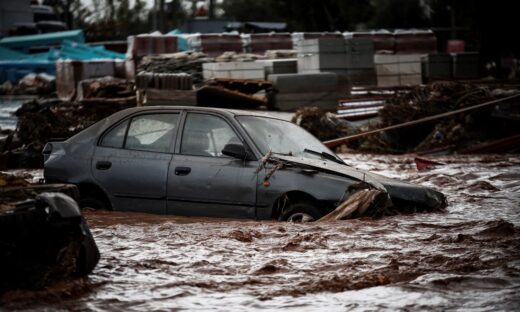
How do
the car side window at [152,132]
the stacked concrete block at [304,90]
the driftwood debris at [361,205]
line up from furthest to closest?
the stacked concrete block at [304,90] < the car side window at [152,132] < the driftwood debris at [361,205]

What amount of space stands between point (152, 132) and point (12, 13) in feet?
177

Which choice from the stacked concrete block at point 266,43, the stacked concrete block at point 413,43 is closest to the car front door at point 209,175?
the stacked concrete block at point 266,43

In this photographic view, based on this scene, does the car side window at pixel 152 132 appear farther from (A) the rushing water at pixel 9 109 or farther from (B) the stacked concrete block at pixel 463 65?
(B) the stacked concrete block at pixel 463 65

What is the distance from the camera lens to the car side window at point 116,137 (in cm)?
977

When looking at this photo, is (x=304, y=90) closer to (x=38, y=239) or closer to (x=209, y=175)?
(x=209, y=175)

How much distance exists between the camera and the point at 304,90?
20.9m

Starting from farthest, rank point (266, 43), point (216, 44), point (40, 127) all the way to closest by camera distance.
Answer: point (266, 43) < point (216, 44) < point (40, 127)

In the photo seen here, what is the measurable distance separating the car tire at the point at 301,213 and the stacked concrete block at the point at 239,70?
546 inches

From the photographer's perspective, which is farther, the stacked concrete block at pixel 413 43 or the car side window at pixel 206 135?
the stacked concrete block at pixel 413 43

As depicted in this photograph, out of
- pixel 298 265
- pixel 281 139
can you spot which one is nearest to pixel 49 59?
pixel 281 139

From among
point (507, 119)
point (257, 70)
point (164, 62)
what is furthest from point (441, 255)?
point (164, 62)

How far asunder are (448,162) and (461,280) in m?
10.4

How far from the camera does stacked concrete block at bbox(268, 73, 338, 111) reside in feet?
68.1

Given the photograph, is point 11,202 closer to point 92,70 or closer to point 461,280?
point 461,280
